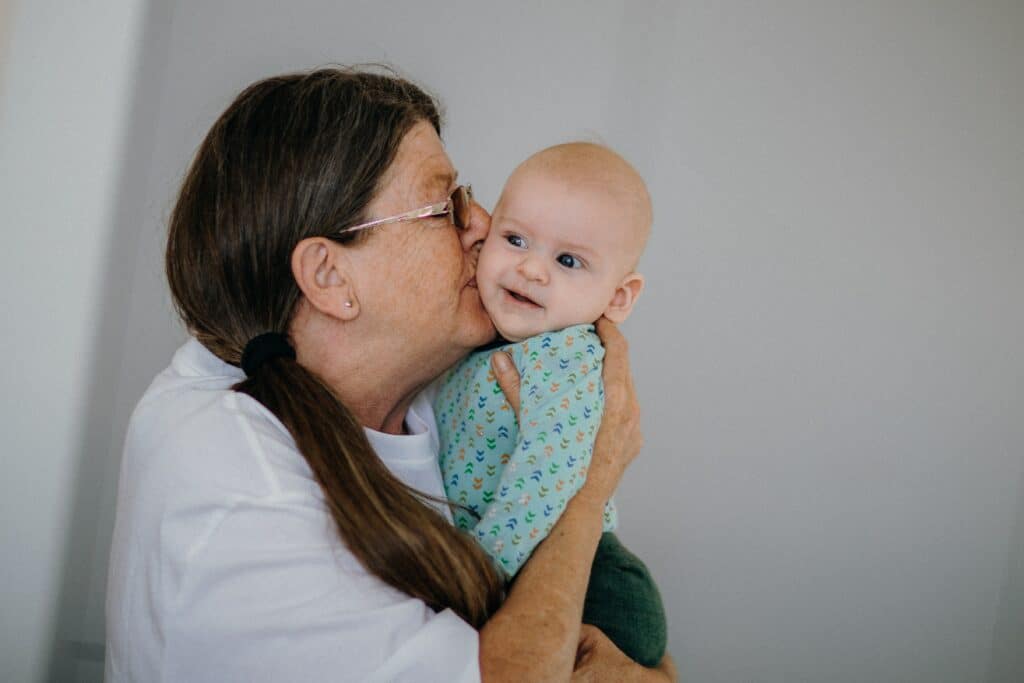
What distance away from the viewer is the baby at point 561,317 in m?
1.65

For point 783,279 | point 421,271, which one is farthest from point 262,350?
point 783,279

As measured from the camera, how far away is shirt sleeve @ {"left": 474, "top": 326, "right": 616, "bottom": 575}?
153 centimetres

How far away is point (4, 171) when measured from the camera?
1668mm

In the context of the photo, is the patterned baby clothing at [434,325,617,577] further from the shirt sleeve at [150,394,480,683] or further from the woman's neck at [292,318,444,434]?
the shirt sleeve at [150,394,480,683]

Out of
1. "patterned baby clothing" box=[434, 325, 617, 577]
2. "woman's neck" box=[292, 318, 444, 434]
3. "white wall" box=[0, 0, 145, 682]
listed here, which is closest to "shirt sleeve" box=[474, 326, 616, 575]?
"patterned baby clothing" box=[434, 325, 617, 577]

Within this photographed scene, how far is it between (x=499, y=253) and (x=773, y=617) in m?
1.76

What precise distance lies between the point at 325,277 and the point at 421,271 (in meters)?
0.18

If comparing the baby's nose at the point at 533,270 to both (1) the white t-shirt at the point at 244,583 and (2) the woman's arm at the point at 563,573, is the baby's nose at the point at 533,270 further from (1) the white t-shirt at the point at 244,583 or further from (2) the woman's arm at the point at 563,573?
(1) the white t-shirt at the point at 244,583

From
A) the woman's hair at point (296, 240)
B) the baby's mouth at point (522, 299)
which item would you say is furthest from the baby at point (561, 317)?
the woman's hair at point (296, 240)

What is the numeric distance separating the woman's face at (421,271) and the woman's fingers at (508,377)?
6 cm

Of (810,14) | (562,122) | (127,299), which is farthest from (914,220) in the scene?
(127,299)

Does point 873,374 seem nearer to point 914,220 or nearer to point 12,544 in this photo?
point 914,220

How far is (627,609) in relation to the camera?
5.68 feet

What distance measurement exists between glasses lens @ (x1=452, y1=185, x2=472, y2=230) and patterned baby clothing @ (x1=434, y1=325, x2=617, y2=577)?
0.86 ft
